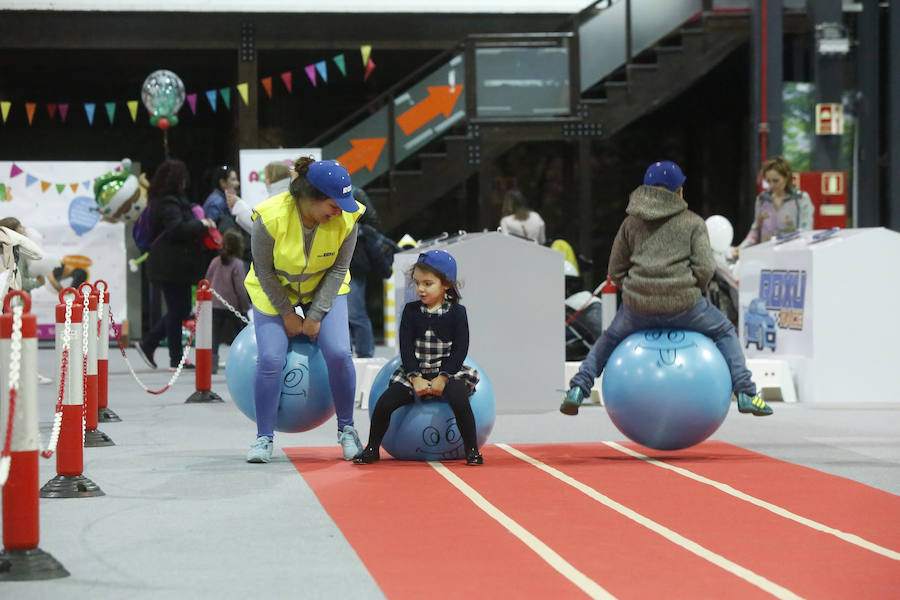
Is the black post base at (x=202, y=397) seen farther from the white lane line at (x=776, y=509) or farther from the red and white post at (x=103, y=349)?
the white lane line at (x=776, y=509)

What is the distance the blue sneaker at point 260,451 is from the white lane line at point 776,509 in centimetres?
217

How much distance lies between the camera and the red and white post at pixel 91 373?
309 inches

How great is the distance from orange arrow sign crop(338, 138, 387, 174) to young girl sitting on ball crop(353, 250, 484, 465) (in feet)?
35.0

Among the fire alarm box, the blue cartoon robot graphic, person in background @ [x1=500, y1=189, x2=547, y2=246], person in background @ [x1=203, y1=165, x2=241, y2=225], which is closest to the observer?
the blue cartoon robot graphic

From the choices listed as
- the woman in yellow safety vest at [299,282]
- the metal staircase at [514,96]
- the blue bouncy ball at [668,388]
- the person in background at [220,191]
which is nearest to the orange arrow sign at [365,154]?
the metal staircase at [514,96]

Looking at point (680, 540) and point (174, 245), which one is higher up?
point (174, 245)

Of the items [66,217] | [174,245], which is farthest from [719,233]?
[66,217]

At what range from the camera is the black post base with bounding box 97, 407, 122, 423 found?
997 cm

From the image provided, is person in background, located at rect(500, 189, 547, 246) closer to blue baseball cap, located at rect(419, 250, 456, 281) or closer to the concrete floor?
the concrete floor

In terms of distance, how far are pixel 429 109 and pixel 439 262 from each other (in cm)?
1087

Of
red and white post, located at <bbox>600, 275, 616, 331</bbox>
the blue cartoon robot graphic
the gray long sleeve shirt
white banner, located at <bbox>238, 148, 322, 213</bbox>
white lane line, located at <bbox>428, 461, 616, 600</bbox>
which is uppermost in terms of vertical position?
white banner, located at <bbox>238, 148, 322, 213</bbox>

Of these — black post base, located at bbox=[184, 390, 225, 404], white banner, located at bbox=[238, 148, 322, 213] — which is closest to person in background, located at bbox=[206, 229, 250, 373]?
black post base, located at bbox=[184, 390, 225, 404]

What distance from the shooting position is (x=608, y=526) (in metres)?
5.78

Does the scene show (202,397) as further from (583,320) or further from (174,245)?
(583,320)
